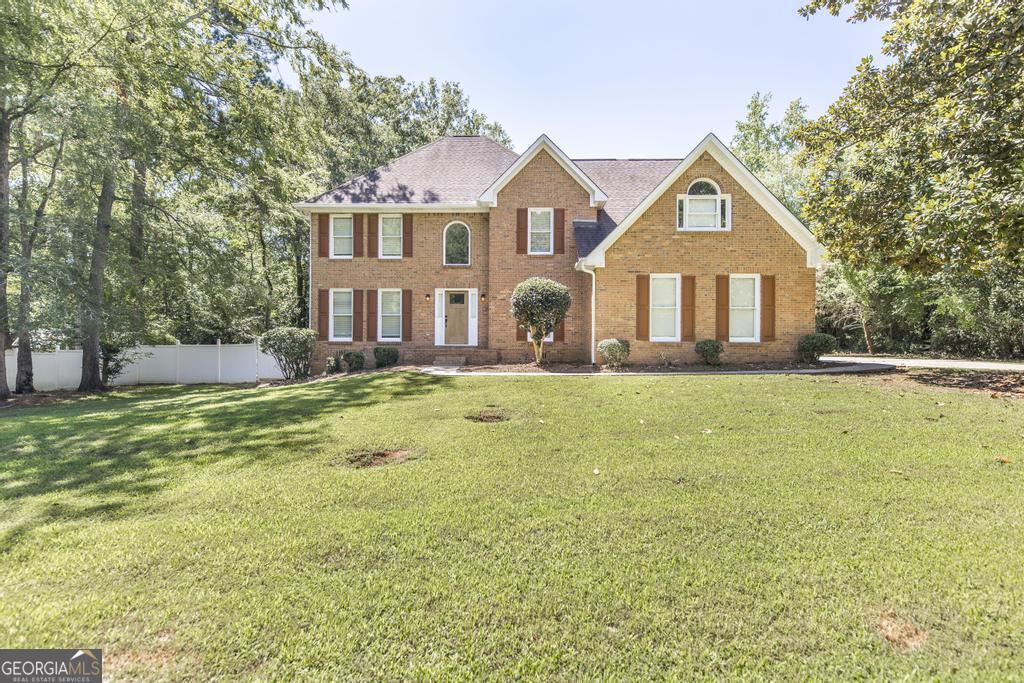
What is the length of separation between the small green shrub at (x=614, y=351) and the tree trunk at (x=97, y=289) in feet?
43.2

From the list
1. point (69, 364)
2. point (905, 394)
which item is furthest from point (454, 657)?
point (69, 364)

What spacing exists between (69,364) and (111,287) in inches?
126

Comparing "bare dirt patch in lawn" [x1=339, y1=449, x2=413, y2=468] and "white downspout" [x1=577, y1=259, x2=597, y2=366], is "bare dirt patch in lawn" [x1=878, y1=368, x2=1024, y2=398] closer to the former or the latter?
"white downspout" [x1=577, y1=259, x2=597, y2=366]

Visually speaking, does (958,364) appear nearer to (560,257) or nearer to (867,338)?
(867,338)

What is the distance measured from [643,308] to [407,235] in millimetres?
8615

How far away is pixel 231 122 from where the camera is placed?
1534 cm

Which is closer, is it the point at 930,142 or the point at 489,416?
the point at 489,416

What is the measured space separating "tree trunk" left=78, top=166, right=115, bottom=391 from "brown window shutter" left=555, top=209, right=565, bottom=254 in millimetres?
12810

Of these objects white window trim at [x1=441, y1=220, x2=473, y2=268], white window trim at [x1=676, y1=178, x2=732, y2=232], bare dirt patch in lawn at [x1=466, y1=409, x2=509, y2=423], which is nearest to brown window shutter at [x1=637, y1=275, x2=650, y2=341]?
white window trim at [x1=676, y1=178, x2=732, y2=232]

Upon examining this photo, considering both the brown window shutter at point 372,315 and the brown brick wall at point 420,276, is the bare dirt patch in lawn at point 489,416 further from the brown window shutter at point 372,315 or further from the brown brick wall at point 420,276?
the brown window shutter at point 372,315

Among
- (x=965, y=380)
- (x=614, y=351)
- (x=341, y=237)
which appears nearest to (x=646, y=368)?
(x=614, y=351)

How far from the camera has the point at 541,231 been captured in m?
15.7

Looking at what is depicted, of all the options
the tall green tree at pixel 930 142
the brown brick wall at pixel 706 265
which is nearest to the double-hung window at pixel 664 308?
the brown brick wall at pixel 706 265

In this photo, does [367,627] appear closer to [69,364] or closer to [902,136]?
[902,136]
